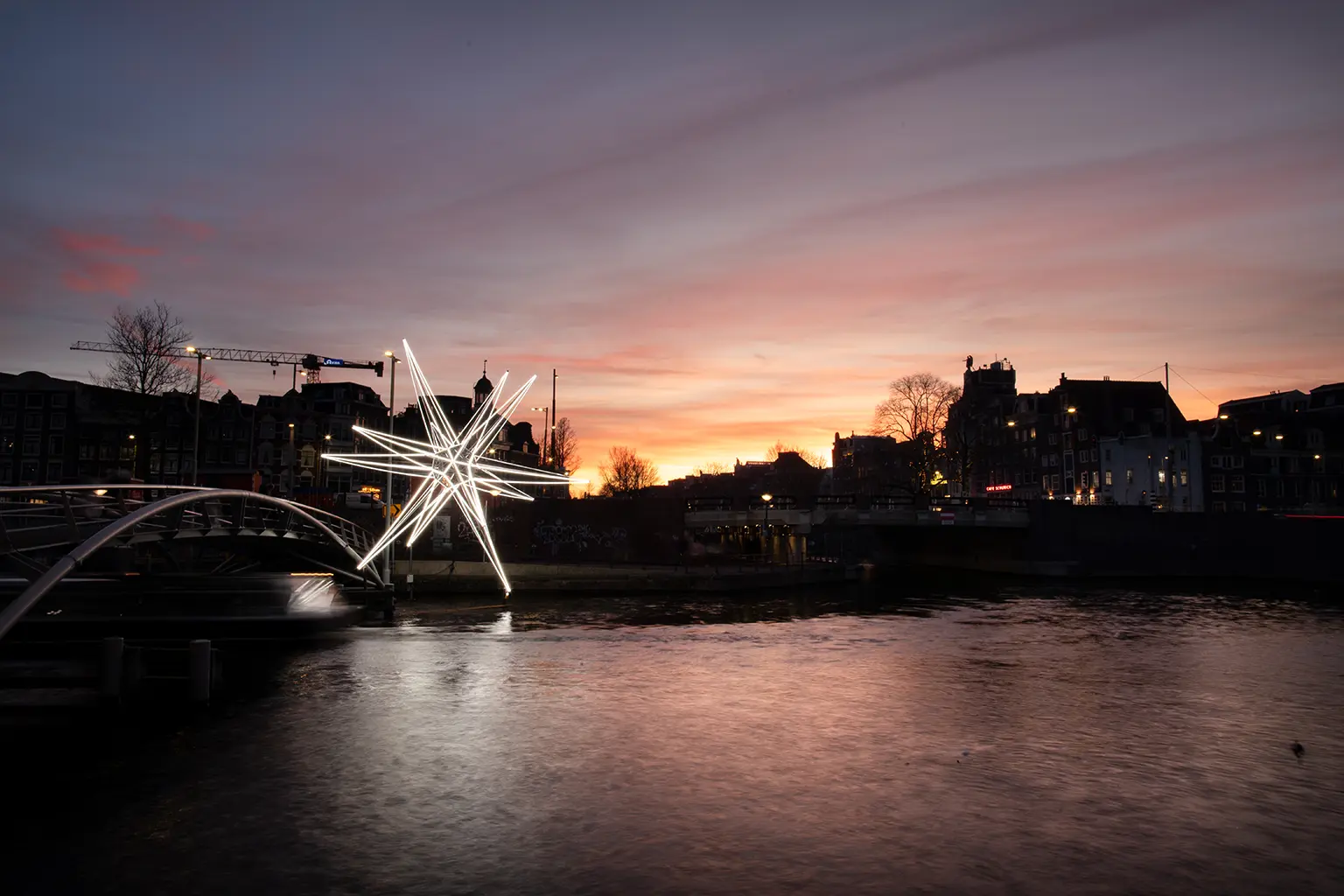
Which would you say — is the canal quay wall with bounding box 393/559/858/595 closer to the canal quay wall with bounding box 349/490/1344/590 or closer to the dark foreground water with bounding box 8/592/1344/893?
the canal quay wall with bounding box 349/490/1344/590

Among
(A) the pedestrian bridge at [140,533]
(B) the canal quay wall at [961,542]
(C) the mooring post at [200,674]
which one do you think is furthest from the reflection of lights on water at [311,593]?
(B) the canal quay wall at [961,542]

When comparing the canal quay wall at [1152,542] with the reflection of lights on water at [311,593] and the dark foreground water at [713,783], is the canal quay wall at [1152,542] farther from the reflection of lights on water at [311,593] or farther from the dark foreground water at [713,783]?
the reflection of lights on water at [311,593]

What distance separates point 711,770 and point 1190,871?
27.5ft

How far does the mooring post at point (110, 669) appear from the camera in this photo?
26234 mm

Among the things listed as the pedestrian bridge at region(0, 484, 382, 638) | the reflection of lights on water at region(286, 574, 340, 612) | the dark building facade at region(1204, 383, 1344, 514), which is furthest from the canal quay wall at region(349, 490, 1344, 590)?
the dark building facade at region(1204, 383, 1344, 514)

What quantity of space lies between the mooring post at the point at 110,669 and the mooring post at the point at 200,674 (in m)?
1.80

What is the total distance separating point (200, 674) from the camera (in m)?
26.7

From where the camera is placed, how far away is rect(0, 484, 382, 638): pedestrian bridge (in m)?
21.2

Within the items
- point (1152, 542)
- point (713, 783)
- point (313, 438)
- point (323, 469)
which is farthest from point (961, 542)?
point (713, 783)

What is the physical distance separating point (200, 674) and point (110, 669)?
7.45 ft

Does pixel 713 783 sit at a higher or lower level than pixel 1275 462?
lower

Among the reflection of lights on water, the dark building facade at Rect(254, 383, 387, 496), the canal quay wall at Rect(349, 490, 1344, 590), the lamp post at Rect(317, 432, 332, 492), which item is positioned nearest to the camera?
the reflection of lights on water

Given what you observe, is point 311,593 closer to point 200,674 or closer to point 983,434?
point 200,674

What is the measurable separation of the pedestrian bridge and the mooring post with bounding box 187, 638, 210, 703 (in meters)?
3.57
